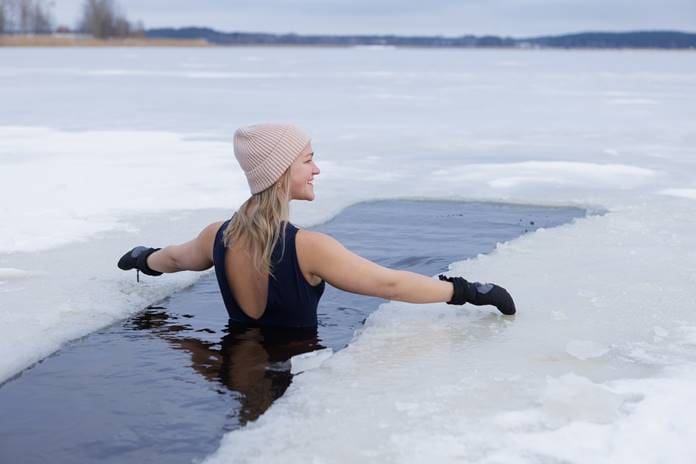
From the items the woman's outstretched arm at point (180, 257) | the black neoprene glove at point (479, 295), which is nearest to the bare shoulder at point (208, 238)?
the woman's outstretched arm at point (180, 257)

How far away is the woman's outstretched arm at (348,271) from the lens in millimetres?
4008

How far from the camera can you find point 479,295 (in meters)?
4.31

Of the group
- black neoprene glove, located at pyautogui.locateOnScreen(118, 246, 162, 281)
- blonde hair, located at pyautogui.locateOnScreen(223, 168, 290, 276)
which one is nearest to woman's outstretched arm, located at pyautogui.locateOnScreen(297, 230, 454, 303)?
blonde hair, located at pyautogui.locateOnScreen(223, 168, 290, 276)

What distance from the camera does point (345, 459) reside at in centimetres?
298

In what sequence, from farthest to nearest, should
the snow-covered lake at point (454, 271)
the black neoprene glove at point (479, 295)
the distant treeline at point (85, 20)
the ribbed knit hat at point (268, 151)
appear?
the distant treeline at point (85, 20) < the black neoprene glove at point (479, 295) < the ribbed knit hat at point (268, 151) < the snow-covered lake at point (454, 271)

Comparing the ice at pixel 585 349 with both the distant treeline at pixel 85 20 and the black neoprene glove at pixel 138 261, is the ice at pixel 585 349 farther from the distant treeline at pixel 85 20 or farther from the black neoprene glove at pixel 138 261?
the distant treeline at pixel 85 20

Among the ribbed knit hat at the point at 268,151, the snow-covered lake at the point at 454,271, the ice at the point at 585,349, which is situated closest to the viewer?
the snow-covered lake at the point at 454,271

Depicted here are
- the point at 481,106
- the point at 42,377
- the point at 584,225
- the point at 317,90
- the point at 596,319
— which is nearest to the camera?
the point at 42,377

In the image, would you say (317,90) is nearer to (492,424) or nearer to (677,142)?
(677,142)

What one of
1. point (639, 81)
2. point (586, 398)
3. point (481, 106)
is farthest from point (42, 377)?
point (639, 81)

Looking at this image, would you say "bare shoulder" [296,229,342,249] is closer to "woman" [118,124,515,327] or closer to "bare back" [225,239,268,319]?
"woman" [118,124,515,327]

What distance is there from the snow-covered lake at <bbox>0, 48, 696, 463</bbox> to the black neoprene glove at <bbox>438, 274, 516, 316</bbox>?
95 mm

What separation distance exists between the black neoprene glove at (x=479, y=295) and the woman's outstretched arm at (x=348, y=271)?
0.55 feet

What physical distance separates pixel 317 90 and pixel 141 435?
19939 millimetres
